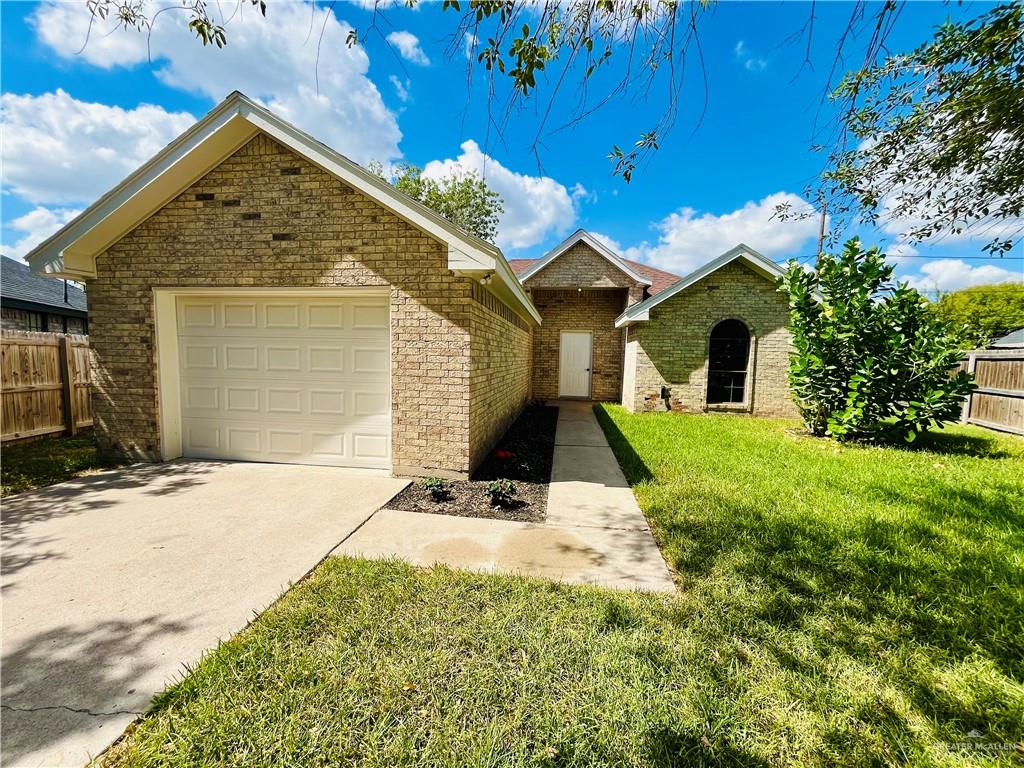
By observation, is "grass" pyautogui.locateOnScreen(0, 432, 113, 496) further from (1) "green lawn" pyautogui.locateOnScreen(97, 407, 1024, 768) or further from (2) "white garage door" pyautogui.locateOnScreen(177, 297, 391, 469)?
(1) "green lawn" pyautogui.locateOnScreen(97, 407, 1024, 768)

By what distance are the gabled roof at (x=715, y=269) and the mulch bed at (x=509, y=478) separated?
5.63 meters

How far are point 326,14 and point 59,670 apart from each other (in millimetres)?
4099

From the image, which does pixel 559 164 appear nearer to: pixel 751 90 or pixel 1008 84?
pixel 751 90

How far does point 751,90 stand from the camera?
3279 millimetres

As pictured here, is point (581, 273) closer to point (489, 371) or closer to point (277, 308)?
point (489, 371)

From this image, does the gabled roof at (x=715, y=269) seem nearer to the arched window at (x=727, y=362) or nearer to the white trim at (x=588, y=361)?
the arched window at (x=727, y=362)

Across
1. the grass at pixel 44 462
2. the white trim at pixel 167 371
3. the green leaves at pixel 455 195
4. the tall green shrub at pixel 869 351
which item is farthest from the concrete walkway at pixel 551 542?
the green leaves at pixel 455 195

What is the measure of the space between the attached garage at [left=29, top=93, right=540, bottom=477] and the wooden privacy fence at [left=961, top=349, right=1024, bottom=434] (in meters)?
12.2

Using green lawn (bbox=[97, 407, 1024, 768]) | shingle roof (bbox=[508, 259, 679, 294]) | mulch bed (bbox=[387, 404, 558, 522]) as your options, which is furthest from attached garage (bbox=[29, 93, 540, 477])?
shingle roof (bbox=[508, 259, 679, 294])

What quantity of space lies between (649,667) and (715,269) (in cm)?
1170

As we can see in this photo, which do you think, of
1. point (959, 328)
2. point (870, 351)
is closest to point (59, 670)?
point (870, 351)

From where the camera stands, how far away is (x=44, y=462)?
19.6ft

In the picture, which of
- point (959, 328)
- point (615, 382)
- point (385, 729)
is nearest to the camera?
point (385, 729)

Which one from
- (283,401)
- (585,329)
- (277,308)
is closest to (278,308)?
(277,308)
